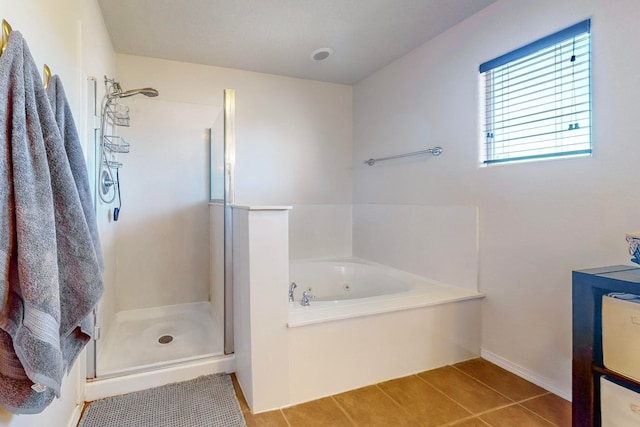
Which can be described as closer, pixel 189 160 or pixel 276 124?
pixel 189 160

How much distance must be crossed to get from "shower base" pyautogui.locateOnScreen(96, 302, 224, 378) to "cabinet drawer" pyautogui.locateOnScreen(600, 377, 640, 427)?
1827 mm

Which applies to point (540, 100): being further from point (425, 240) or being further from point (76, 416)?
point (76, 416)

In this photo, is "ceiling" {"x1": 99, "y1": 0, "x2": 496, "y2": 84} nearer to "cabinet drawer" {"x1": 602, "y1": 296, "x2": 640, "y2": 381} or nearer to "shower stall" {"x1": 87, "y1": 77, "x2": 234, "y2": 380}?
"shower stall" {"x1": 87, "y1": 77, "x2": 234, "y2": 380}

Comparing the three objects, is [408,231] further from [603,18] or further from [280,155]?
[603,18]

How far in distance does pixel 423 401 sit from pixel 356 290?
1330 millimetres

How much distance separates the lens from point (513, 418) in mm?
1527

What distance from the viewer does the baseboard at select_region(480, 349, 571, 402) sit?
1.68m

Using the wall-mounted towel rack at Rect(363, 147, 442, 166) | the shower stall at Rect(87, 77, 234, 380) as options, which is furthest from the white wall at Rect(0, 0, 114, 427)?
the wall-mounted towel rack at Rect(363, 147, 442, 166)

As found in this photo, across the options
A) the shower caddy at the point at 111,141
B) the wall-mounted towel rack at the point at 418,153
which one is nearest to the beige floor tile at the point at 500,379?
the wall-mounted towel rack at the point at 418,153

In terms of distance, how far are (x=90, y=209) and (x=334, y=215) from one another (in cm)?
246

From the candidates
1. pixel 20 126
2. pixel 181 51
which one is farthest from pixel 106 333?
pixel 181 51

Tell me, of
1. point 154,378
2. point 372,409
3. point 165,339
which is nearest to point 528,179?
point 372,409

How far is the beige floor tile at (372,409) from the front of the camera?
1513mm

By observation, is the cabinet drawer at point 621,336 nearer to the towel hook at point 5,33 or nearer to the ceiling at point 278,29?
the ceiling at point 278,29
